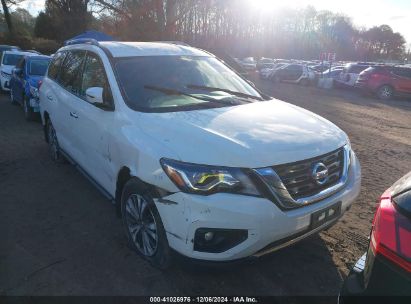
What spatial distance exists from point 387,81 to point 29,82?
55.7 feet

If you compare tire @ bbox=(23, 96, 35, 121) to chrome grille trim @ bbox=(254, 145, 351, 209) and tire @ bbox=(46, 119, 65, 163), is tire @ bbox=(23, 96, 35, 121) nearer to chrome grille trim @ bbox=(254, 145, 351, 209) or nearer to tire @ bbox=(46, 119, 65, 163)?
tire @ bbox=(46, 119, 65, 163)

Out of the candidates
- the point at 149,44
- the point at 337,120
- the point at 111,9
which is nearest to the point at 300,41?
the point at 111,9

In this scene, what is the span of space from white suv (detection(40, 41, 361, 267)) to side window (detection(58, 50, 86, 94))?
278 mm

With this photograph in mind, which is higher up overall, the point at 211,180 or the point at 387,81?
the point at 211,180

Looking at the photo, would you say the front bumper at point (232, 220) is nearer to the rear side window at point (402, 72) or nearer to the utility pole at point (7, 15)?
the rear side window at point (402, 72)

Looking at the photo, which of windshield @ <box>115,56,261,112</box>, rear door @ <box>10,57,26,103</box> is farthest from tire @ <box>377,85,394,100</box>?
windshield @ <box>115,56,261,112</box>

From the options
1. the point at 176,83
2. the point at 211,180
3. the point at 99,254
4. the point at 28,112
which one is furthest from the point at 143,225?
the point at 28,112

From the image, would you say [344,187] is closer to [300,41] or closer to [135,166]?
[135,166]

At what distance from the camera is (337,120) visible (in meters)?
11.5

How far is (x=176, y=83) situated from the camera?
4.04 m

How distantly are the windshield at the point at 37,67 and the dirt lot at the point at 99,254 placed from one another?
16.0 feet

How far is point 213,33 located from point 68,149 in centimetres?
3882

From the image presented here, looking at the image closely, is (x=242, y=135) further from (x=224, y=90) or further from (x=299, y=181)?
(x=224, y=90)

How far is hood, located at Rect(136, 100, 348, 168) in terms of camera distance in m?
2.76
